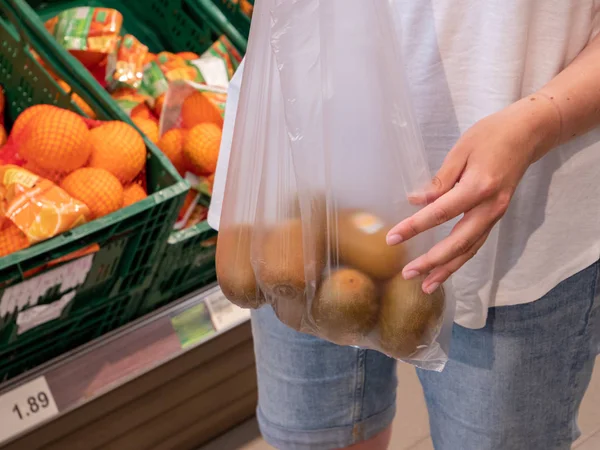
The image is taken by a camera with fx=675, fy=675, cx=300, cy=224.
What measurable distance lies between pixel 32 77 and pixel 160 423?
2.47ft

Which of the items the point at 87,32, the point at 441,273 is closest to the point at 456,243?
the point at 441,273

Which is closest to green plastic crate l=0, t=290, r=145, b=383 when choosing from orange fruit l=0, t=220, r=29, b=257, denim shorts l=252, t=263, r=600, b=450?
orange fruit l=0, t=220, r=29, b=257

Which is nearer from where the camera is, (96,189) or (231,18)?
(96,189)

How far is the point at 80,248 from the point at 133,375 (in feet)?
1.04

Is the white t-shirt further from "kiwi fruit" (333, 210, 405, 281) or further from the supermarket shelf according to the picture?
the supermarket shelf

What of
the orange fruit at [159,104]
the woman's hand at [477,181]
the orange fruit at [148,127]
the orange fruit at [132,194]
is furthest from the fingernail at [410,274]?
the orange fruit at [159,104]

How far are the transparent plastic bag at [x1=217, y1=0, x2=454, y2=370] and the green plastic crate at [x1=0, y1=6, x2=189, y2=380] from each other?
0.53 metres

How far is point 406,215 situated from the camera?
626 millimetres

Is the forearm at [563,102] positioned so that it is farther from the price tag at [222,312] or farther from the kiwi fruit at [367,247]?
the price tag at [222,312]

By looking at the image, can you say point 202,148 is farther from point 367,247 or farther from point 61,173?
point 367,247

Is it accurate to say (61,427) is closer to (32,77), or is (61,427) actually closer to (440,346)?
(32,77)

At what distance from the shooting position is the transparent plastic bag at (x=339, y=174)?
0.61 meters

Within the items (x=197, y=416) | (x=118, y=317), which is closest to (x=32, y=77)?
(x=118, y=317)

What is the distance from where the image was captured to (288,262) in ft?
2.06
